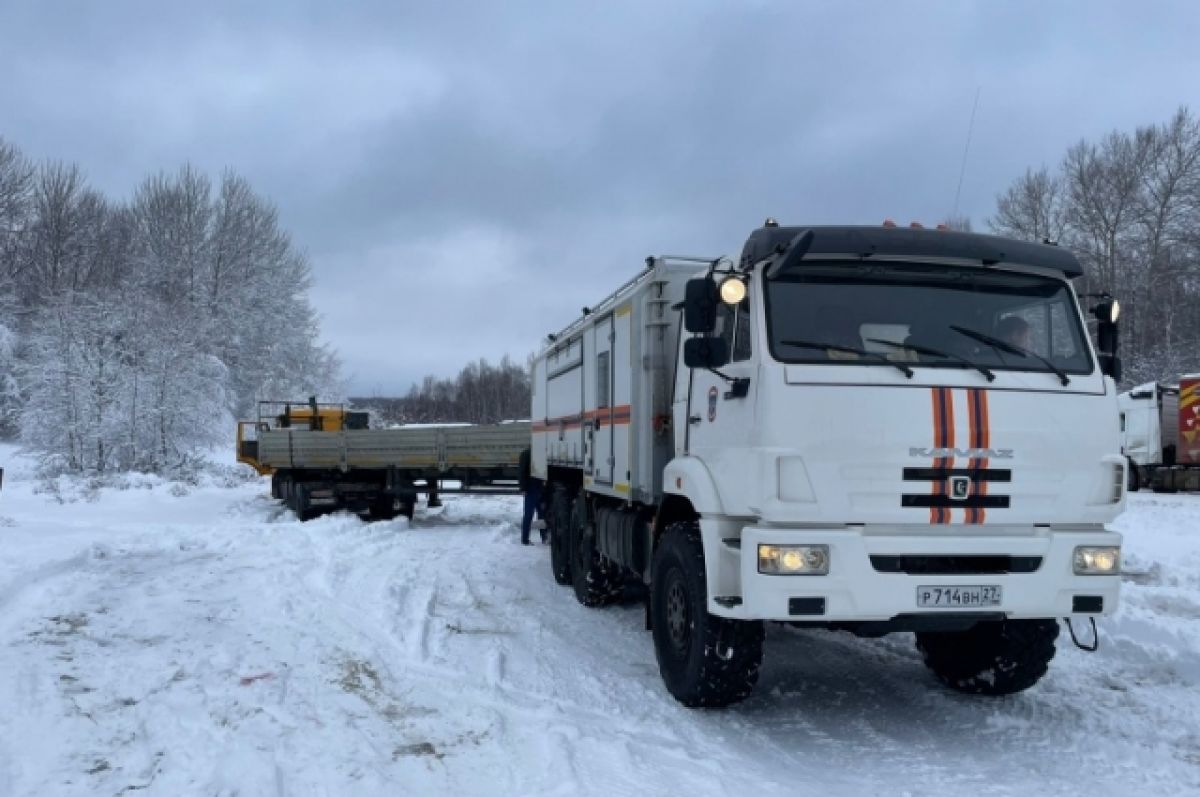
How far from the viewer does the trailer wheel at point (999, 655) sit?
5770 millimetres

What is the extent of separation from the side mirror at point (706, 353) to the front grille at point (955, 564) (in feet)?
4.62

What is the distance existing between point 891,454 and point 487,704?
9.52 ft

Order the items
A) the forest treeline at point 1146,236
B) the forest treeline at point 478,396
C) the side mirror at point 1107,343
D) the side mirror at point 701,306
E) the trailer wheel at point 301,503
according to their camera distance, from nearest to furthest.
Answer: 1. the side mirror at point 701,306
2. the side mirror at point 1107,343
3. the trailer wheel at point 301,503
4. the forest treeline at point 1146,236
5. the forest treeline at point 478,396

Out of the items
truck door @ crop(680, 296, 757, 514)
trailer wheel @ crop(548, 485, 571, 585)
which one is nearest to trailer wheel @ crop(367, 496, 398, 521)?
trailer wheel @ crop(548, 485, 571, 585)

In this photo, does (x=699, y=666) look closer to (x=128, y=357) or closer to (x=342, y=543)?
(x=342, y=543)

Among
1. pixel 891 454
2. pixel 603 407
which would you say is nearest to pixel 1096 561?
pixel 891 454

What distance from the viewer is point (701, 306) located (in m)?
5.36

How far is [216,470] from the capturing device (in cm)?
2938

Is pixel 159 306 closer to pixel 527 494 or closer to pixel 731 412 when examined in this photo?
pixel 527 494

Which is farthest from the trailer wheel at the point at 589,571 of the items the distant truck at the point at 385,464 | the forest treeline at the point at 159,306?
the forest treeline at the point at 159,306

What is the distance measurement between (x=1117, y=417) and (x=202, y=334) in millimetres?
31399

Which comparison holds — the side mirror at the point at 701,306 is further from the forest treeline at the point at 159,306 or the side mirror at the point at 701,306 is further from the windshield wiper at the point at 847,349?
the forest treeline at the point at 159,306

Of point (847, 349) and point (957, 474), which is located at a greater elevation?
point (847, 349)

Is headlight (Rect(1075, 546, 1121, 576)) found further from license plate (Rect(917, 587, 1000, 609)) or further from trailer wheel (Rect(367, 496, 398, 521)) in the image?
trailer wheel (Rect(367, 496, 398, 521))
